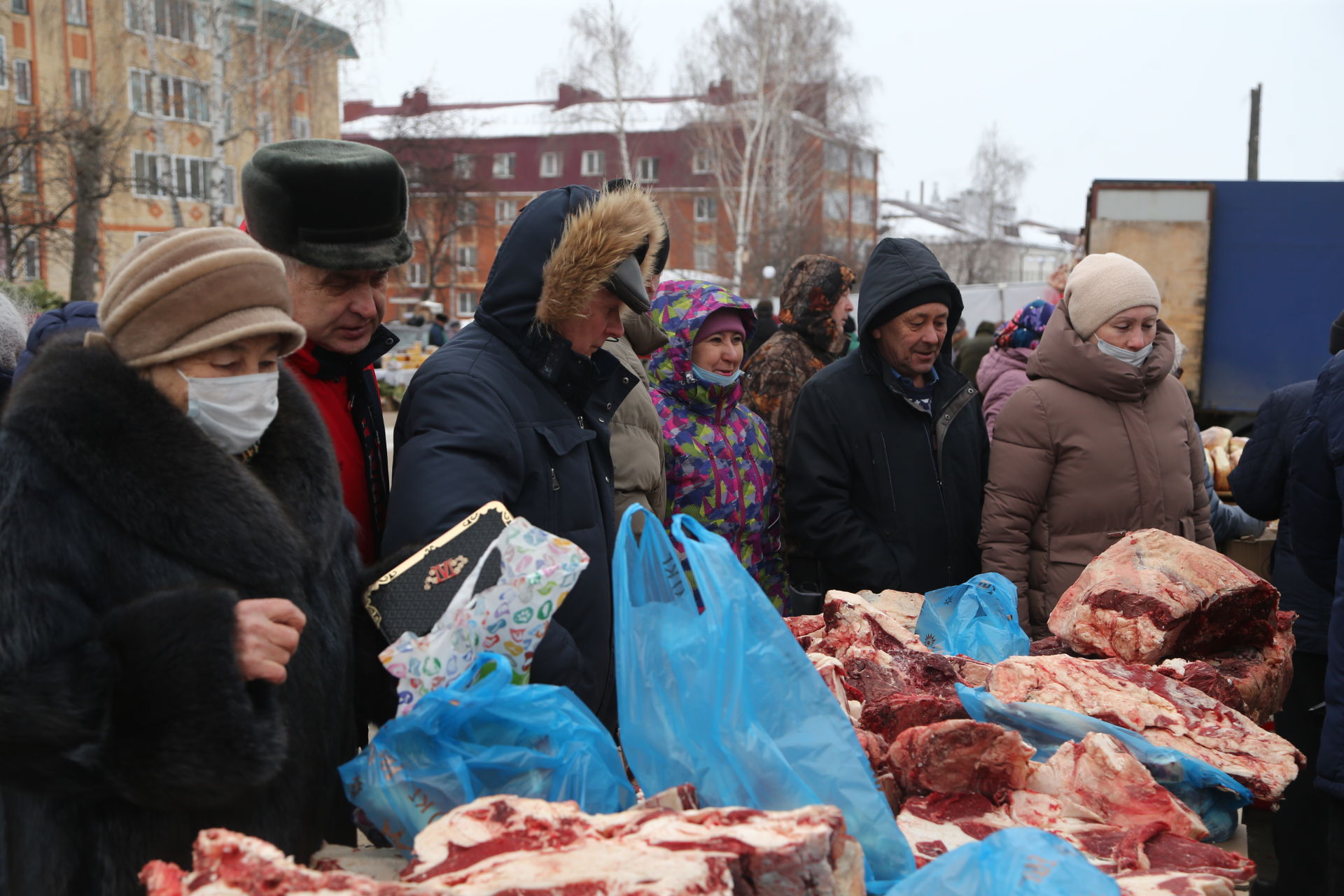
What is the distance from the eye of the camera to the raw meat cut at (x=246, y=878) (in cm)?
126

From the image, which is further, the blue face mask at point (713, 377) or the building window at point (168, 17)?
the building window at point (168, 17)

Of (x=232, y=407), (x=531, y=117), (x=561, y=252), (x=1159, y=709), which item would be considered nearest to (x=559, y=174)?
(x=531, y=117)

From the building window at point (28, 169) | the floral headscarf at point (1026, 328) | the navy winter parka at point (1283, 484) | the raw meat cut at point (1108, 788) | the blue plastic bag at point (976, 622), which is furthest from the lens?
the building window at point (28, 169)

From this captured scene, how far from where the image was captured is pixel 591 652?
7.29 ft

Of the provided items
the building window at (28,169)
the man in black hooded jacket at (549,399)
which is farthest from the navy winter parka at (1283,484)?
the building window at (28,169)

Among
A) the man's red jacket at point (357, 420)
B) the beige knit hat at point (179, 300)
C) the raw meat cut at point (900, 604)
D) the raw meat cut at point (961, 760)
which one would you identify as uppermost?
the beige knit hat at point (179, 300)

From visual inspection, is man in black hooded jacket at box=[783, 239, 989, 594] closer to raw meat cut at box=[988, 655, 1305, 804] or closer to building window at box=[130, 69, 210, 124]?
raw meat cut at box=[988, 655, 1305, 804]

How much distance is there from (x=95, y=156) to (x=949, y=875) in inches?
761

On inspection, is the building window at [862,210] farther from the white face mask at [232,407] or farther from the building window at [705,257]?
the white face mask at [232,407]

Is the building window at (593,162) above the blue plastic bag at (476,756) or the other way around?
above

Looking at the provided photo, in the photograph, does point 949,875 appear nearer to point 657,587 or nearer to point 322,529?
point 657,587

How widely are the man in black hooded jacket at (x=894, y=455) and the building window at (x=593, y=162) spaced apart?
150 feet

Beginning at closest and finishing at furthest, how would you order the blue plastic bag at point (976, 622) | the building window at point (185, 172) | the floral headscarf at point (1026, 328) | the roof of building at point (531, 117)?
1. the blue plastic bag at point (976, 622)
2. the floral headscarf at point (1026, 328)
3. the building window at point (185, 172)
4. the roof of building at point (531, 117)

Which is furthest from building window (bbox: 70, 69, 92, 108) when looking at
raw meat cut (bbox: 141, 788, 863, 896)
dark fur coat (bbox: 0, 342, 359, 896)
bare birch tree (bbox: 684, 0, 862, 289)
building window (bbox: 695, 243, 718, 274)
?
raw meat cut (bbox: 141, 788, 863, 896)
